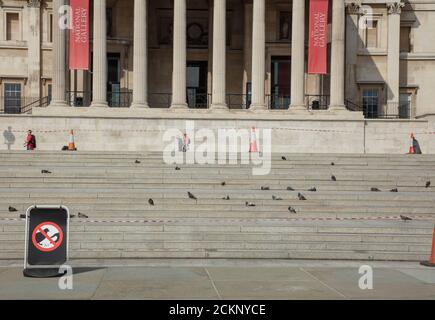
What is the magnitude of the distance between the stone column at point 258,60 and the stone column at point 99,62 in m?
8.63

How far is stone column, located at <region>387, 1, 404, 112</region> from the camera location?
147 ft

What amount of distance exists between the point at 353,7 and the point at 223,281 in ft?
116

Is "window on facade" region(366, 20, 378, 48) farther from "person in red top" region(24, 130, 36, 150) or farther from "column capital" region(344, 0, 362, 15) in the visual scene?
"person in red top" region(24, 130, 36, 150)

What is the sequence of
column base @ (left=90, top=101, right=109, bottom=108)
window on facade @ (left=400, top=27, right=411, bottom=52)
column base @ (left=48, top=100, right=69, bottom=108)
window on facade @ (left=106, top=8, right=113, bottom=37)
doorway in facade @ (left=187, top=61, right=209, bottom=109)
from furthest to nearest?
window on facade @ (left=400, top=27, right=411, bottom=52) → doorway in facade @ (left=187, top=61, right=209, bottom=109) → window on facade @ (left=106, top=8, right=113, bottom=37) → column base @ (left=90, top=101, right=109, bottom=108) → column base @ (left=48, top=100, right=69, bottom=108)

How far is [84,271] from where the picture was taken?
46.6 ft

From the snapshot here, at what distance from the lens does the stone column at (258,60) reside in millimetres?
37500

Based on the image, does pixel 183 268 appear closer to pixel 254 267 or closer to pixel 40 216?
pixel 254 267

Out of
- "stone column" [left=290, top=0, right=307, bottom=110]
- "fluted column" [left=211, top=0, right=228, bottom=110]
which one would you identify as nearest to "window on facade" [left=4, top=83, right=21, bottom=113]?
"fluted column" [left=211, top=0, right=228, bottom=110]

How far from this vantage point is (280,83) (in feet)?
143

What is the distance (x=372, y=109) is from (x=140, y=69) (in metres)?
17.0

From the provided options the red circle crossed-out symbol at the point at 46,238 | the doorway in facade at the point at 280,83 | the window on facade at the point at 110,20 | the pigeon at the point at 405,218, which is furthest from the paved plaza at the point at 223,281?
the window on facade at the point at 110,20

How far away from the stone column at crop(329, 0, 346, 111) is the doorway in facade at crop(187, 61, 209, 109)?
946 cm

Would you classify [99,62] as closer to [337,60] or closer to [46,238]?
[337,60]

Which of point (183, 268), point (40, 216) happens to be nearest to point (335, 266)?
point (183, 268)
